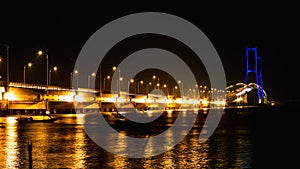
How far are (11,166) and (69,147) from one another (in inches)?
300

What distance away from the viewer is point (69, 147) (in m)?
26.5

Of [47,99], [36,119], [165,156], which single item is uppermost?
[47,99]

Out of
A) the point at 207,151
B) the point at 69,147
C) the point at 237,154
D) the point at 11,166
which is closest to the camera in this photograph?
the point at 11,166

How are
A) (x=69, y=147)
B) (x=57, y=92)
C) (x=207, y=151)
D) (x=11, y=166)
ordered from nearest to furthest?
(x=11, y=166) < (x=207, y=151) < (x=69, y=147) < (x=57, y=92)

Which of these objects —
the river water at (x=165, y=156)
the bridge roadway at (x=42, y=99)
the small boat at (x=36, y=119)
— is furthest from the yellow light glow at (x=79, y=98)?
the river water at (x=165, y=156)

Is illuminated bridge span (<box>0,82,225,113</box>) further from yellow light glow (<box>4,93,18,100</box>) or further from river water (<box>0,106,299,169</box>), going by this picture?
river water (<box>0,106,299,169</box>)

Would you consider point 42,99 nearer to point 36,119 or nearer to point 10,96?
point 10,96

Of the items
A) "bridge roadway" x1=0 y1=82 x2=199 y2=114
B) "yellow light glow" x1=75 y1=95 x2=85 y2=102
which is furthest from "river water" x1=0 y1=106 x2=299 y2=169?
"yellow light glow" x1=75 y1=95 x2=85 y2=102

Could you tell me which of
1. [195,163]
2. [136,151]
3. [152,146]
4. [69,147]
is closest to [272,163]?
[195,163]

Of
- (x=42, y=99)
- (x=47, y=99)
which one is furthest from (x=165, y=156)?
(x=42, y=99)

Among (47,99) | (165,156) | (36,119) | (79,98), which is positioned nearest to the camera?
(165,156)

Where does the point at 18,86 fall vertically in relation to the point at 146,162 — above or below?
above

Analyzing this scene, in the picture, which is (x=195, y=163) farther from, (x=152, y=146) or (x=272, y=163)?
(x=152, y=146)

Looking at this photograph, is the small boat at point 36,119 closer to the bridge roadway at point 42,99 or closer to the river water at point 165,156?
the bridge roadway at point 42,99
